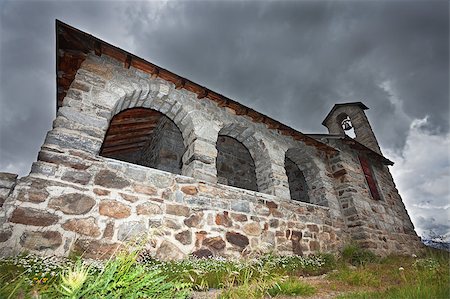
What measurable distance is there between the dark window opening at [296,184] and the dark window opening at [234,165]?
4.71 feet

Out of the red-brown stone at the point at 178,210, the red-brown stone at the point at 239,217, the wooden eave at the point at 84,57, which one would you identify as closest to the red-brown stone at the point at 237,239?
the red-brown stone at the point at 239,217

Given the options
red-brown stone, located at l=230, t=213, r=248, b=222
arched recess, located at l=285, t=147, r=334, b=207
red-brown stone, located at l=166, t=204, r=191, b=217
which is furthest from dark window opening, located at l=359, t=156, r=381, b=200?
red-brown stone, located at l=166, t=204, r=191, b=217

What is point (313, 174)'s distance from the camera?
21.0 feet

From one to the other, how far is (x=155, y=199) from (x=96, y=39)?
2774 millimetres

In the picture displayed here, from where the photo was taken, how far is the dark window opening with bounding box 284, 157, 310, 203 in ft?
26.5

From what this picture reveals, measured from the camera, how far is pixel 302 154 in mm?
6340

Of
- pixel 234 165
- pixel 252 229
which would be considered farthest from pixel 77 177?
pixel 234 165

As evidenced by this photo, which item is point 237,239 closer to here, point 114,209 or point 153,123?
point 114,209

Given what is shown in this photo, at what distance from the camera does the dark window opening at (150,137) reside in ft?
19.8

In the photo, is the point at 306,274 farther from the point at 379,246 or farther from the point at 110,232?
the point at 379,246

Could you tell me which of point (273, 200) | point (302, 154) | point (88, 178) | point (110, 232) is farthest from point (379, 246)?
point (88, 178)

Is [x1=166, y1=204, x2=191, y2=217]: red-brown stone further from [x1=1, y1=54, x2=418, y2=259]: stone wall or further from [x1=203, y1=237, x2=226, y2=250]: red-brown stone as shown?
[x1=203, y1=237, x2=226, y2=250]: red-brown stone

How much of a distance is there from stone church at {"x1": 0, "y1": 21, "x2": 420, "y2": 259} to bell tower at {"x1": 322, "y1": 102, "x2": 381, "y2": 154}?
13.5 feet

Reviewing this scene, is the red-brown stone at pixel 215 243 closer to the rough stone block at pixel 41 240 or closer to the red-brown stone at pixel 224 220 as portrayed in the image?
the red-brown stone at pixel 224 220
